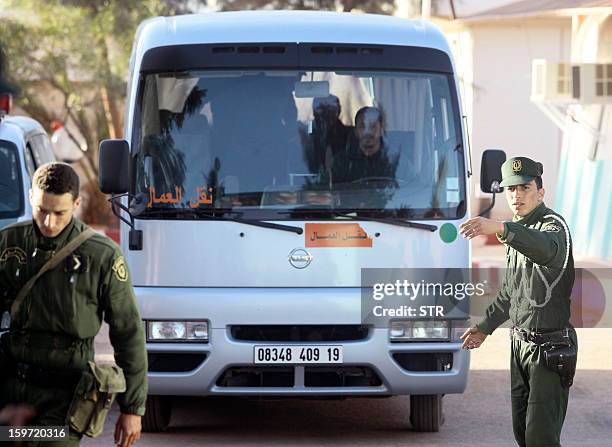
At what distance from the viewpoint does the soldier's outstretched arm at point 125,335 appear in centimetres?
528

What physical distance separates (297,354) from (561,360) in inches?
87.0

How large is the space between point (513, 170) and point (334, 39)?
2479 millimetres

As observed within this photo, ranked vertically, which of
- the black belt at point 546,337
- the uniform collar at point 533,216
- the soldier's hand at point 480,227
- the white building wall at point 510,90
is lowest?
the white building wall at point 510,90

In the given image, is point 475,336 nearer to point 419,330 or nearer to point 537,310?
point 537,310

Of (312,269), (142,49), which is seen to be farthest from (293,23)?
(312,269)

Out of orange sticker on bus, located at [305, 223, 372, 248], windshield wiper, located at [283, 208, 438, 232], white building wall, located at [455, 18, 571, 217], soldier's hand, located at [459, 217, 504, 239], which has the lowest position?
white building wall, located at [455, 18, 571, 217]

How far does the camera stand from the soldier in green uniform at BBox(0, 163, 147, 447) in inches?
206

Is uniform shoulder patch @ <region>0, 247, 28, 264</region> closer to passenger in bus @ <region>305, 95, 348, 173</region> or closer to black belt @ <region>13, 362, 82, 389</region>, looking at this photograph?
black belt @ <region>13, 362, 82, 389</region>

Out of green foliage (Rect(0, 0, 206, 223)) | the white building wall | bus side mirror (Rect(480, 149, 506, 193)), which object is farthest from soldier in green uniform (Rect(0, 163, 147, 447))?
the white building wall

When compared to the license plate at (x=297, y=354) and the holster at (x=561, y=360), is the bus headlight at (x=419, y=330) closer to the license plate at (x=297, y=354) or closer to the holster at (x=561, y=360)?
the license plate at (x=297, y=354)

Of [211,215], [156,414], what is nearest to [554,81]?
[156,414]

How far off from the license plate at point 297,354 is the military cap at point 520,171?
6.86ft

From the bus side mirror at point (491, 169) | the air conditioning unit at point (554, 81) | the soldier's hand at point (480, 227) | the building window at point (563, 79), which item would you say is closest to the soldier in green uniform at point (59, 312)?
the soldier's hand at point (480, 227)

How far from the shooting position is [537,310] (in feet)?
23.2
